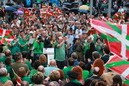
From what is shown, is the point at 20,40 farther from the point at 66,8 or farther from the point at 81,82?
the point at 66,8

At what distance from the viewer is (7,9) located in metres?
34.7

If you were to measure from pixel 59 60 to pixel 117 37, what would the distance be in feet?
23.0

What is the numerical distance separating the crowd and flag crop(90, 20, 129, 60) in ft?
1.64

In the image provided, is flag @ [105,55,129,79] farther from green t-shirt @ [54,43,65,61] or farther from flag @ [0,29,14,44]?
flag @ [0,29,14,44]

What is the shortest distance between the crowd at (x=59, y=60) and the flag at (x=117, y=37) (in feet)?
1.64

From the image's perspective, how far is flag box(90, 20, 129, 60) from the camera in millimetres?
9203

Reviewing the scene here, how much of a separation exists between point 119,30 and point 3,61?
419 centimetres

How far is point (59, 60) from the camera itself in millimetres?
16344

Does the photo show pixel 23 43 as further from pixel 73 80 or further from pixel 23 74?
pixel 73 80

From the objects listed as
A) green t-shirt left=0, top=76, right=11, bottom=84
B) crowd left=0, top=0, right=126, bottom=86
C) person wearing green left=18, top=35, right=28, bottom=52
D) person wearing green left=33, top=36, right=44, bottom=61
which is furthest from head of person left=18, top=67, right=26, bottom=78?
person wearing green left=18, top=35, right=28, bottom=52

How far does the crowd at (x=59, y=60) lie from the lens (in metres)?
10.0

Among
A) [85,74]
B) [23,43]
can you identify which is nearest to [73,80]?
[85,74]

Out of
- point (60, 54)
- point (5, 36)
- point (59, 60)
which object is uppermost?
point (5, 36)

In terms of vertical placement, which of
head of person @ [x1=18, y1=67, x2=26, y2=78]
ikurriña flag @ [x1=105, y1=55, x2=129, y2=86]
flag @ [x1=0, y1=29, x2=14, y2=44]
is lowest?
flag @ [x1=0, y1=29, x2=14, y2=44]
